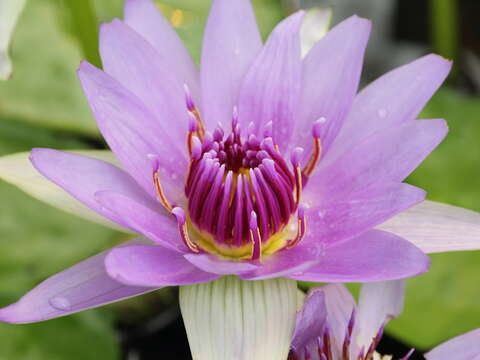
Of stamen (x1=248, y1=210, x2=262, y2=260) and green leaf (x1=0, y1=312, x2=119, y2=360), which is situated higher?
stamen (x1=248, y1=210, x2=262, y2=260)

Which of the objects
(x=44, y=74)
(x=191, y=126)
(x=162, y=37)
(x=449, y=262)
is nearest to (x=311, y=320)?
(x=191, y=126)

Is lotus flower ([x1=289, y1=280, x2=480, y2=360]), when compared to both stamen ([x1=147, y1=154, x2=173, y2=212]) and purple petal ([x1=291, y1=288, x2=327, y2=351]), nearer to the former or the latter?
purple petal ([x1=291, y1=288, x2=327, y2=351])

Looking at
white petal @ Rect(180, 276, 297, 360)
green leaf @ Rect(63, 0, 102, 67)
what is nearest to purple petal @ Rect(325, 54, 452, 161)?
white petal @ Rect(180, 276, 297, 360)

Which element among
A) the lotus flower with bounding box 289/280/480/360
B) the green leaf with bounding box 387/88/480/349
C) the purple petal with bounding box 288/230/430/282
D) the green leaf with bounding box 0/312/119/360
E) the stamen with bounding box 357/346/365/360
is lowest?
the green leaf with bounding box 0/312/119/360

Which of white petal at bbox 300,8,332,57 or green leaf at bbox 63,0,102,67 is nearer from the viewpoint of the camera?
white petal at bbox 300,8,332,57

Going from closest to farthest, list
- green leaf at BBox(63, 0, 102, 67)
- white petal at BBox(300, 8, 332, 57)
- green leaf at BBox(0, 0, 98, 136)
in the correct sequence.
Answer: white petal at BBox(300, 8, 332, 57) → green leaf at BBox(63, 0, 102, 67) → green leaf at BBox(0, 0, 98, 136)

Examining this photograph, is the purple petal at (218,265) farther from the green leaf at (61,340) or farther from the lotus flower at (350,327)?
the green leaf at (61,340)
